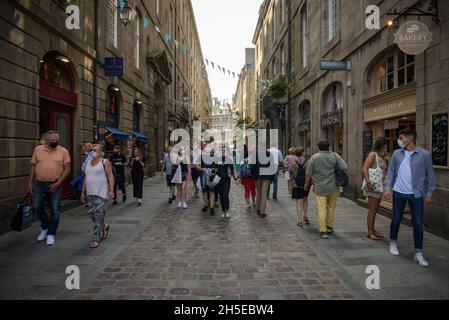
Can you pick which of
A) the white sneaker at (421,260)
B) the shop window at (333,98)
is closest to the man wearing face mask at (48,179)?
the white sneaker at (421,260)

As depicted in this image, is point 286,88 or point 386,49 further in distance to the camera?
point 286,88

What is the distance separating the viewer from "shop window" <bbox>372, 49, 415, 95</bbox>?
305 inches

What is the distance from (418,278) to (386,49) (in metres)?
6.45

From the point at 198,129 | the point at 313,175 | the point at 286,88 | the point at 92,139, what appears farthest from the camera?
the point at 198,129

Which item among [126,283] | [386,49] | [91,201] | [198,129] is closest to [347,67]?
[386,49]

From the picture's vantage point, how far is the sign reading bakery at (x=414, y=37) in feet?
20.1

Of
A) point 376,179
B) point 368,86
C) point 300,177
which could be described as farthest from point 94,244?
point 368,86

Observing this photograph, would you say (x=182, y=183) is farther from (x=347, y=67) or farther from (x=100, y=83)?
(x=347, y=67)

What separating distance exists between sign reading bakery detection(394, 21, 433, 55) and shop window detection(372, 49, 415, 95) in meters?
1.43

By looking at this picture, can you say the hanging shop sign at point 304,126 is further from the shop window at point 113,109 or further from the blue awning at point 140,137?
the shop window at point 113,109

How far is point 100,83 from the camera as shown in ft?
39.1

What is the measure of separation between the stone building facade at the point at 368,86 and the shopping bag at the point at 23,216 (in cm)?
718

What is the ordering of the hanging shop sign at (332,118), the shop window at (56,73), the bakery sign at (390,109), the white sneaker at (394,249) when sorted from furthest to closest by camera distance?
the hanging shop sign at (332,118)
the shop window at (56,73)
the bakery sign at (390,109)
the white sneaker at (394,249)

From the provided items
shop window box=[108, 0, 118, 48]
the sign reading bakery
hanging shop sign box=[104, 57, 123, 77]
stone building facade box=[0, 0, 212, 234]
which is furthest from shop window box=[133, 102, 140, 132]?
the sign reading bakery
